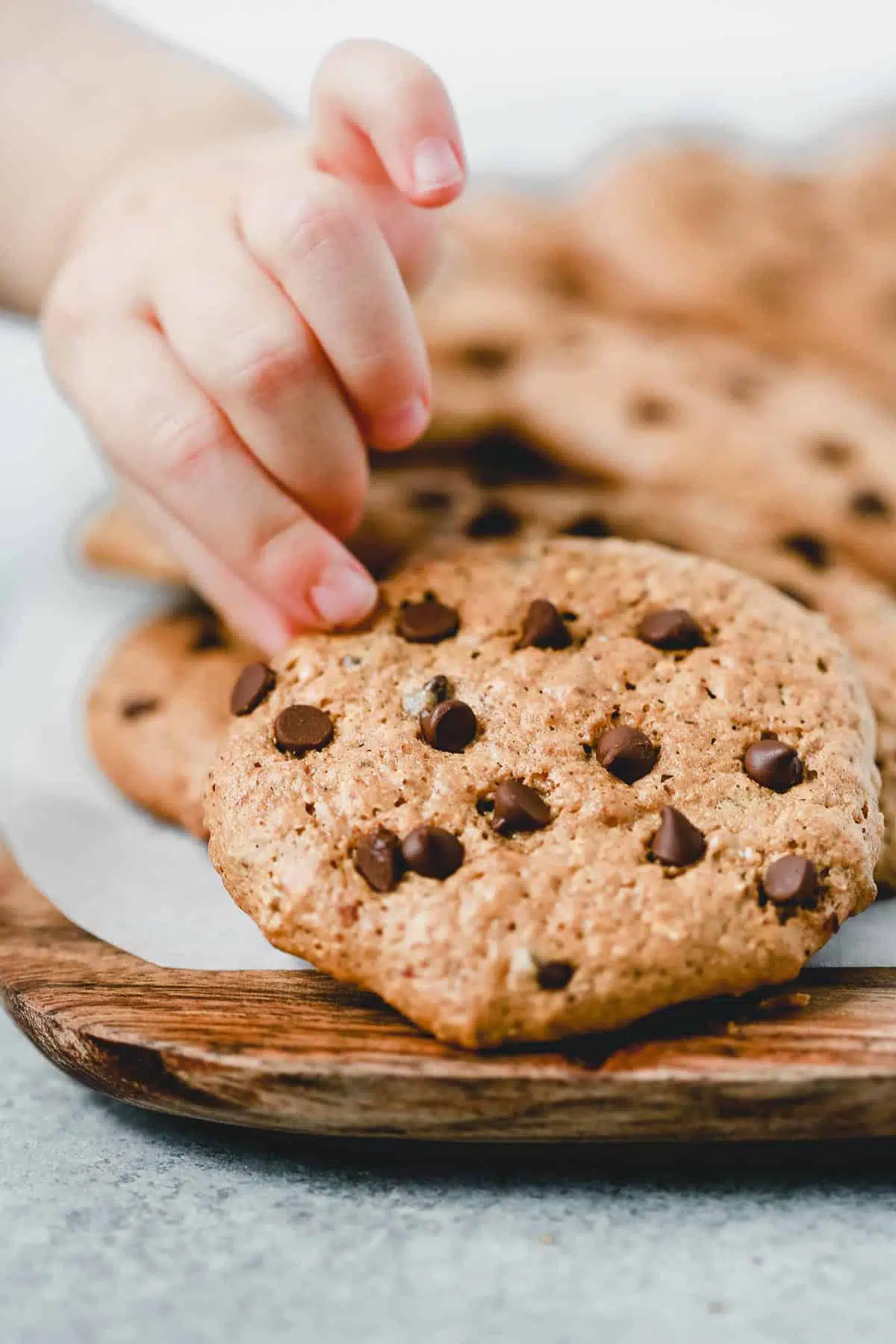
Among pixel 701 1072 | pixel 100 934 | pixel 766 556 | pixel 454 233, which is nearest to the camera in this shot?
pixel 701 1072

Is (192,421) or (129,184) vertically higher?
(129,184)

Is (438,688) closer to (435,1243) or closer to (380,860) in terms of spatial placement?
(380,860)

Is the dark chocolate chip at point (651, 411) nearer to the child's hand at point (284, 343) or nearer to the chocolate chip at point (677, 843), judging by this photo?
the child's hand at point (284, 343)

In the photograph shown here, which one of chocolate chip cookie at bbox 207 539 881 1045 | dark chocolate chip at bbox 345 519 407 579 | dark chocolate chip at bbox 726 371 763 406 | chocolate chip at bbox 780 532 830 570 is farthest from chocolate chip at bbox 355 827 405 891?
dark chocolate chip at bbox 726 371 763 406

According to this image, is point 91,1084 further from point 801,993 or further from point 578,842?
point 801,993

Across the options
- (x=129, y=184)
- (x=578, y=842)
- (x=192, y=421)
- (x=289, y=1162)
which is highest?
(x=129, y=184)

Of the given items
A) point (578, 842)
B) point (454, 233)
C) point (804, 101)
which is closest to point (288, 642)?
point (578, 842)

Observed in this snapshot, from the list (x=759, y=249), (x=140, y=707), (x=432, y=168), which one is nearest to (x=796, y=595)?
(x=432, y=168)

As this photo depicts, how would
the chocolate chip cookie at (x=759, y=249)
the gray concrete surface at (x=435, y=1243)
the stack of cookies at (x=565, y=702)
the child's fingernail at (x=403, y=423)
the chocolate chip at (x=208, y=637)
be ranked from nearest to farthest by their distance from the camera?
the gray concrete surface at (x=435, y=1243)
the stack of cookies at (x=565, y=702)
the child's fingernail at (x=403, y=423)
the chocolate chip at (x=208, y=637)
the chocolate chip cookie at (x=759, y=249)

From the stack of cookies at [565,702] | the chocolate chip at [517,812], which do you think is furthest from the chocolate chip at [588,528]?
the chocolate chip at [517,812]
